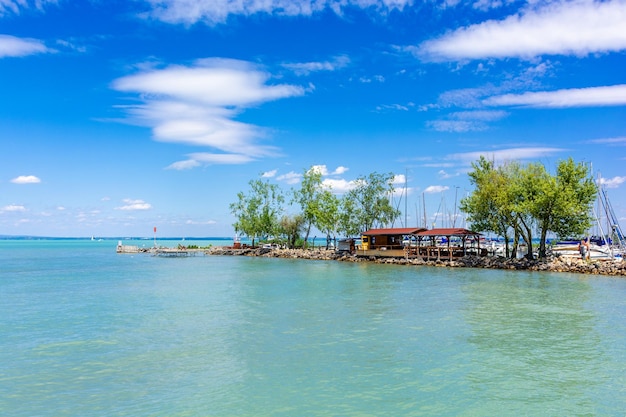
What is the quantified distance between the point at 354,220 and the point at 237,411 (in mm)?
64328

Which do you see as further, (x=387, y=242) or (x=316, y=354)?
(x=387, y=242)

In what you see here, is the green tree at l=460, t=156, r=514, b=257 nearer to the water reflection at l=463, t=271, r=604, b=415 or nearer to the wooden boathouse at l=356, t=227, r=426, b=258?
the wooden boathouse at l=356, t=227, r=426, b=258

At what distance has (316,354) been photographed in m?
15.2

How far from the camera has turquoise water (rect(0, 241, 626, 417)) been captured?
1114 centimetres

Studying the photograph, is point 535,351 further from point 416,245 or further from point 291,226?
point 291,226

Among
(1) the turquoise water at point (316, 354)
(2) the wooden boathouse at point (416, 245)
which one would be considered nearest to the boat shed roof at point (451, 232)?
(2) the wooden boathouse at point (416, 245)

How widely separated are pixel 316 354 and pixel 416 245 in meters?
46.6

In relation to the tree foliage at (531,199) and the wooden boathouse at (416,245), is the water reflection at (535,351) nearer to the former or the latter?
the tree foliage at (531,199)

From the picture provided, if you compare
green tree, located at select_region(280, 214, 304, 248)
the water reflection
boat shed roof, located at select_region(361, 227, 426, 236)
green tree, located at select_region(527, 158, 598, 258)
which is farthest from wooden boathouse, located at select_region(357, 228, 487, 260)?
the water reflection

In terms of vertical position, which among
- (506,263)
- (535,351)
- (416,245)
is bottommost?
(535,351)

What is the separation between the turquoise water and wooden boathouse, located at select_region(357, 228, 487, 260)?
25.6 meters

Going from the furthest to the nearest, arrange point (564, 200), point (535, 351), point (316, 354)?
point (564, 200)
point (535, 351)
point (316, 354)

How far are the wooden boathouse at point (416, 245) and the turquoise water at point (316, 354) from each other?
25589mm

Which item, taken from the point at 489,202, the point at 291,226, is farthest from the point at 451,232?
the point at 291,226
